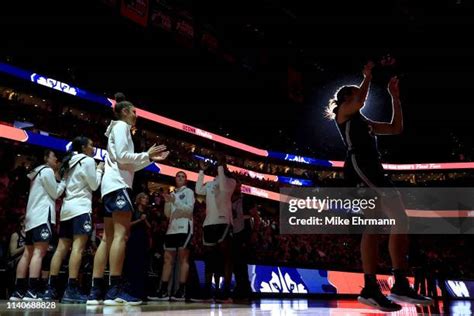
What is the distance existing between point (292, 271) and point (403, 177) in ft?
99.5

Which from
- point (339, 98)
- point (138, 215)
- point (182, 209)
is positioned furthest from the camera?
point (182, 209)

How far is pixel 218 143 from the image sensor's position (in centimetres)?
2792

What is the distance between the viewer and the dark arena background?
4781 millimetres

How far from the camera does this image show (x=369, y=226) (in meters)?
3.50

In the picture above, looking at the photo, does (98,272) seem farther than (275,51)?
No

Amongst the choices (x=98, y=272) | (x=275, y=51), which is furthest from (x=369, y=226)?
(x=275, y=51)

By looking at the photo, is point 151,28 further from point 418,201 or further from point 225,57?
point 418,201

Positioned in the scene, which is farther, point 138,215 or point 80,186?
point 138,215

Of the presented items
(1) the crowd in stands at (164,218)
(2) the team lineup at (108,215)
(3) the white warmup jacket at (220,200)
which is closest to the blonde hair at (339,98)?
(2) the team lineup at (108,215)

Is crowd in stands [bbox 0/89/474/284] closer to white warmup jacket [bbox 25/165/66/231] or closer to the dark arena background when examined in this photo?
the dark arena background

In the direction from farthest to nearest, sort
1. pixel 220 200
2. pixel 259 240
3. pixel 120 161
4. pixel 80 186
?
1. pixel 259 240
2. pixel 220 200
3. pixel 80 186
4. pixel 120 161

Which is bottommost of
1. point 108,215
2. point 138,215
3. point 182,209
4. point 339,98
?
point 108,215

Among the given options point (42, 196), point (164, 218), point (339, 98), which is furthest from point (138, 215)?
point (164, 218)

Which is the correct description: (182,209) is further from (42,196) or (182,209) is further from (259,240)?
(259,240)
